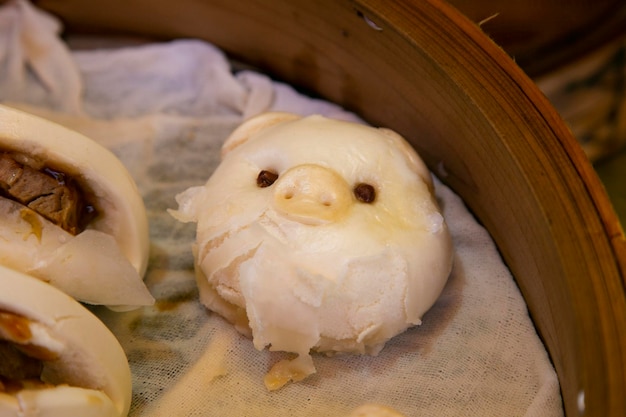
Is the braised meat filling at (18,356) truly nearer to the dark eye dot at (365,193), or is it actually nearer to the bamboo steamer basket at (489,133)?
the dark eye dot at (365,193)

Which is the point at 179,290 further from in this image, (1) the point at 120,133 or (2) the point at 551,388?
(2) the point at 551,388

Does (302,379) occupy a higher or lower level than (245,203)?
lower

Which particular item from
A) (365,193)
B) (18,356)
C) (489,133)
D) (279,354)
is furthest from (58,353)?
(489,133)

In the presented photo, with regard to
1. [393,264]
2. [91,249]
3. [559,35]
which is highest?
[559,35]

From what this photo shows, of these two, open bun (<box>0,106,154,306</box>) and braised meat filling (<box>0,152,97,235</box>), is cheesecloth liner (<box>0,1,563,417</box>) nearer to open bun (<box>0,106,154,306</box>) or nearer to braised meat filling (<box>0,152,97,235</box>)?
open bun (<box>0,106,154,306</box>)

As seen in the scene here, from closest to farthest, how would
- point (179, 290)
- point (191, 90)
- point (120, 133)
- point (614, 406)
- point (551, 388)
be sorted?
point (614, 406)
point (551, 388)
point (179, 290)
point (120, 133)
point (191, 90)

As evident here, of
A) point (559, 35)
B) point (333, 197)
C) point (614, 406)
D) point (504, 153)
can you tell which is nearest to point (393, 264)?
point (333, 197)
